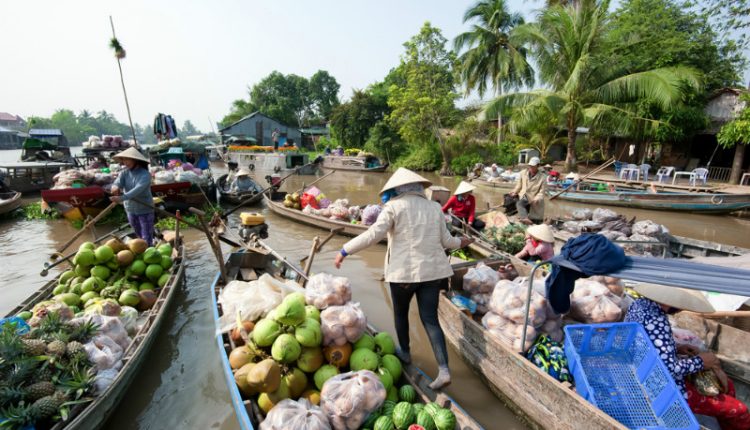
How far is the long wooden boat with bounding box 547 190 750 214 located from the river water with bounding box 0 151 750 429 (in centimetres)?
38

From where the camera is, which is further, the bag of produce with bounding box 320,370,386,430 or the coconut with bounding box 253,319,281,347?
the coconut with bounding box 253,319,281,347

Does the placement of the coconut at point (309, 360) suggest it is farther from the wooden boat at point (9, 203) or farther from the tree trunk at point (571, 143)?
the tree trunk at point (571, 143)

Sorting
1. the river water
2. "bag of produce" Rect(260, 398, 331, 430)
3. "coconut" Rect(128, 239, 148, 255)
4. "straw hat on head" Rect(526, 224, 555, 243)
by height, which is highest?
"straw hat on head" Rect(526, 224, 555, 243)

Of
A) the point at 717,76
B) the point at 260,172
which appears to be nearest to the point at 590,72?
the point at 717,76

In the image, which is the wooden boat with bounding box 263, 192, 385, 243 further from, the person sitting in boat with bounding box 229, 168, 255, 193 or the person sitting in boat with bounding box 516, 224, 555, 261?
the person sitting in boat with bounding box 516, 224, 555, 261

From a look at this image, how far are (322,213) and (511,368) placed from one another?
21.4 ft

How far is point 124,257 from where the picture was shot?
14.1 ft

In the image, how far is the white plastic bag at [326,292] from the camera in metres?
2.91

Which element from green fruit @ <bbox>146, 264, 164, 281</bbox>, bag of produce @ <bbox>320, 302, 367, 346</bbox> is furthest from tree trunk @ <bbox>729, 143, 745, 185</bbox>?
green fruit @ <bbox>146, 264, 164, 281</bbox>

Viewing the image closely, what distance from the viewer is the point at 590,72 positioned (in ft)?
46.6

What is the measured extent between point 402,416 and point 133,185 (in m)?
5.12

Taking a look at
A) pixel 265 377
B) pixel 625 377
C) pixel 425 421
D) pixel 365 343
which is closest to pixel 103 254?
pixel 265 377

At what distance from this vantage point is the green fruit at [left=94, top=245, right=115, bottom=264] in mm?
4090

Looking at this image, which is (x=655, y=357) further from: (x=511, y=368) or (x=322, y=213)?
(x=322, y=213)
